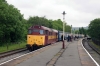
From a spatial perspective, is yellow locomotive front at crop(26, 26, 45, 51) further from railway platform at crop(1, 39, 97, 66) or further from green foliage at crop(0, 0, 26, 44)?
green foliage at crop(0, 0, 26, 44)

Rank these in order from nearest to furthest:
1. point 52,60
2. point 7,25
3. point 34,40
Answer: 1. point 52,60
2. point 34,40
3. point 7,25

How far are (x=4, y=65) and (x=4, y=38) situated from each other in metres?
36.2

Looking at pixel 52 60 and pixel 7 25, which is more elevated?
pixel 7 25

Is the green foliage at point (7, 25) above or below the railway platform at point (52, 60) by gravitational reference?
above

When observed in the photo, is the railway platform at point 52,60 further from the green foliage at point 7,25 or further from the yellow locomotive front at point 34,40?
the green foliage at point 7,25

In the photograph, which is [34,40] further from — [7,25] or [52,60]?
[7,25]

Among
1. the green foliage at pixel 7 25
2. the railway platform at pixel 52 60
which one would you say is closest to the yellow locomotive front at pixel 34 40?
the railway platform at pixel 52 60

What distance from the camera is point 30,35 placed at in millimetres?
31125

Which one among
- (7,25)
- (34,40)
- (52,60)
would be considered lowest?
(52,60)

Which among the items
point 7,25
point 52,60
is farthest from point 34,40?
point 7,25

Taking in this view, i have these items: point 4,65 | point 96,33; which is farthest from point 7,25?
point 96,33

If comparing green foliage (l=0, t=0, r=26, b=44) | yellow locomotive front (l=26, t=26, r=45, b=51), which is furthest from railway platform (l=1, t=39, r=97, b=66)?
green foliage (l=0, t=0, r=26, b=44)

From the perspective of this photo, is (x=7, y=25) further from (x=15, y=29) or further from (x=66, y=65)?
(x=66, y=65)

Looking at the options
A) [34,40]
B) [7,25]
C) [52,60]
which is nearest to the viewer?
[52,60]
